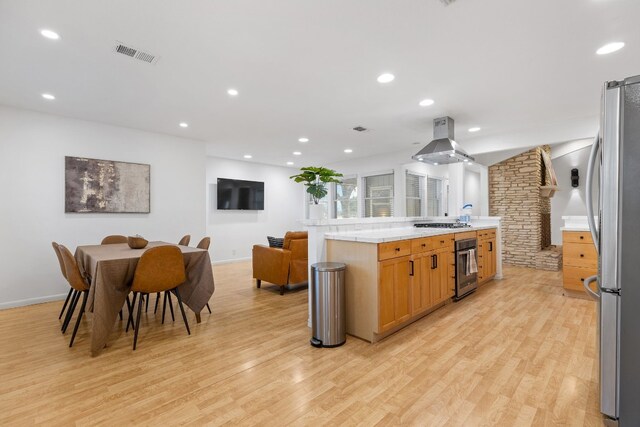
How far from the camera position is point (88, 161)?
4.61 metres

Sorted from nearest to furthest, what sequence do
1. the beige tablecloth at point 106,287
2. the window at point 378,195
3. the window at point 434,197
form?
the beige tablecloth at point 106,287 → the window at point 378,195 → the window at point 434,197

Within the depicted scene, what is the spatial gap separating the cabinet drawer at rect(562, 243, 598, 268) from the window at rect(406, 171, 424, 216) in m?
3.64

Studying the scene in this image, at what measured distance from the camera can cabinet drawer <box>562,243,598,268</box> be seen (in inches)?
161

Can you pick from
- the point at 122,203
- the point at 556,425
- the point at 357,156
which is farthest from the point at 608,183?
the point at 357,156

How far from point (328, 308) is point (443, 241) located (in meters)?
1.79

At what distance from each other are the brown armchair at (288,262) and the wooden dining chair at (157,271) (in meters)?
1.63

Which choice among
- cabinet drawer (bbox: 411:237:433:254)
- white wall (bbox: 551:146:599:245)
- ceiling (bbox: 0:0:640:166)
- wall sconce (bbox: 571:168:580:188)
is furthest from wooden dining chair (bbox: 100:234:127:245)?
wall sconce (bbox: 571:168:580:188)

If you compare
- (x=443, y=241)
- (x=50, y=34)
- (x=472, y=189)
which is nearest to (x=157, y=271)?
(x=50, y=34)

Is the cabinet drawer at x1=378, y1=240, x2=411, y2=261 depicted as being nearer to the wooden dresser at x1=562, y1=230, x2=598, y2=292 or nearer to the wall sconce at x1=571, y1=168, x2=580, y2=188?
the wooden dresser at x1=562, y1=230, x2=598, y2=292

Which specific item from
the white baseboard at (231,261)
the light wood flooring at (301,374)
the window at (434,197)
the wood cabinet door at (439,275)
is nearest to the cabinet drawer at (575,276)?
the light wood flooring at (301,374)

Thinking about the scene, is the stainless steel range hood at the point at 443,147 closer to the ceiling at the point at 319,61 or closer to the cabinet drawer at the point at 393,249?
the ceiling at the point at 319,61

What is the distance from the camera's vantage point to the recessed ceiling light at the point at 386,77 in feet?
10.6

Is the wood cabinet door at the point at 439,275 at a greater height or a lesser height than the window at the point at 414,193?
lesser

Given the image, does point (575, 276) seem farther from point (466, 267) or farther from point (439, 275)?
point (439, 275)
